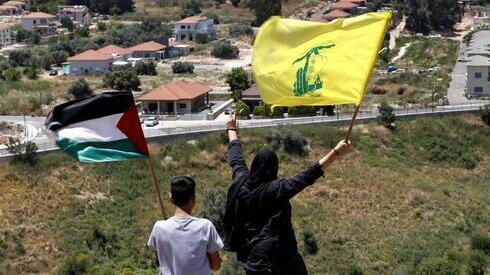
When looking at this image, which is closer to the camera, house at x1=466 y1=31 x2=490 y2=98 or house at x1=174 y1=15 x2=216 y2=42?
house at x1=466 y1=31 x2=490 y2=98

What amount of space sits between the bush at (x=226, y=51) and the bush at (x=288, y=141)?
2735cm

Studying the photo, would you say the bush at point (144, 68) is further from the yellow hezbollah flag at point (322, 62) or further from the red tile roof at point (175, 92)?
the yellow hezbollah flag at point (322, 62)

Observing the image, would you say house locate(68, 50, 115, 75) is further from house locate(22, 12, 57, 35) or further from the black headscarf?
the black headscarf

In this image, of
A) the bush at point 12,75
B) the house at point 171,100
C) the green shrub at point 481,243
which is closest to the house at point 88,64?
the bush at point 12,75

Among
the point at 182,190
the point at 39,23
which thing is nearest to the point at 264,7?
the point at 39,23

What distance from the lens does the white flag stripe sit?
23.9ft

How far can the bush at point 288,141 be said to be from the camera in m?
35.3

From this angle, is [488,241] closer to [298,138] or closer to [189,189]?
[298,138]

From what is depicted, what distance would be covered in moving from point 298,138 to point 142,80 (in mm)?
18638

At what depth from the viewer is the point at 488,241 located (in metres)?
28.2

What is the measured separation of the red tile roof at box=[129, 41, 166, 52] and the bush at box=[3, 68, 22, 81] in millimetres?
11186

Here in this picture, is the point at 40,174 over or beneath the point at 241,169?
beneath

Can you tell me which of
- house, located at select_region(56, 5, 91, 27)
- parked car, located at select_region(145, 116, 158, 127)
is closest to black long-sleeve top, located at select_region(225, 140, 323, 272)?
parked car, located at select_region(145, 116, 158, 127)

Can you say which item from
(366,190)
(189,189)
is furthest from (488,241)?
(189,189)
